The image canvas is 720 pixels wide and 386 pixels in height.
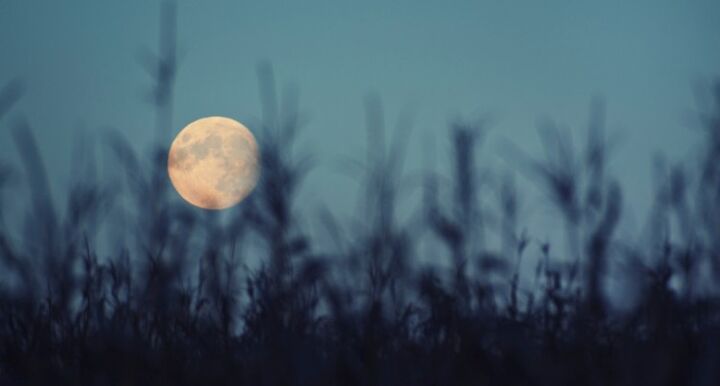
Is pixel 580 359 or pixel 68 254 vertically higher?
pixel 68 254

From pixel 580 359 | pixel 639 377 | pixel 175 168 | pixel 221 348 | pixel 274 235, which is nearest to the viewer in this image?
pixel 639 377

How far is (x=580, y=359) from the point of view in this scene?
2.69 metres

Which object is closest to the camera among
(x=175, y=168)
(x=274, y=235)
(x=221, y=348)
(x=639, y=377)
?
(x=639, y=377)

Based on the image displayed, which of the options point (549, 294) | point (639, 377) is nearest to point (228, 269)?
point (549, 294)

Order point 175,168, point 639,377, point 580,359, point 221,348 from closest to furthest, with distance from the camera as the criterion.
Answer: point 639,377 < point 580,359 < point 221,348 < point 175,168

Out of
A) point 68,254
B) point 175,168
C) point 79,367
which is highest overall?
point 175,168

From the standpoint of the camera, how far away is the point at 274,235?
2.99 meters

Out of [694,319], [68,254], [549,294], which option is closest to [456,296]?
[549,294]

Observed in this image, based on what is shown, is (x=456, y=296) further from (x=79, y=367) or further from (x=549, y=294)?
(x=79, y=367)

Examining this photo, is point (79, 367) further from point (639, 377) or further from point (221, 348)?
point (639, 377)

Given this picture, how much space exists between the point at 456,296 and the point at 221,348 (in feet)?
2.73

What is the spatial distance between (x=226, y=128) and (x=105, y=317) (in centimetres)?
87

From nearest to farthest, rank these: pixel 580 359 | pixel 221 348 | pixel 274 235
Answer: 1. pixel 580 359
2. pixel 274 235
3. pixel 221 348

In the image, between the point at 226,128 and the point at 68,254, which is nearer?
the point at 68,254
